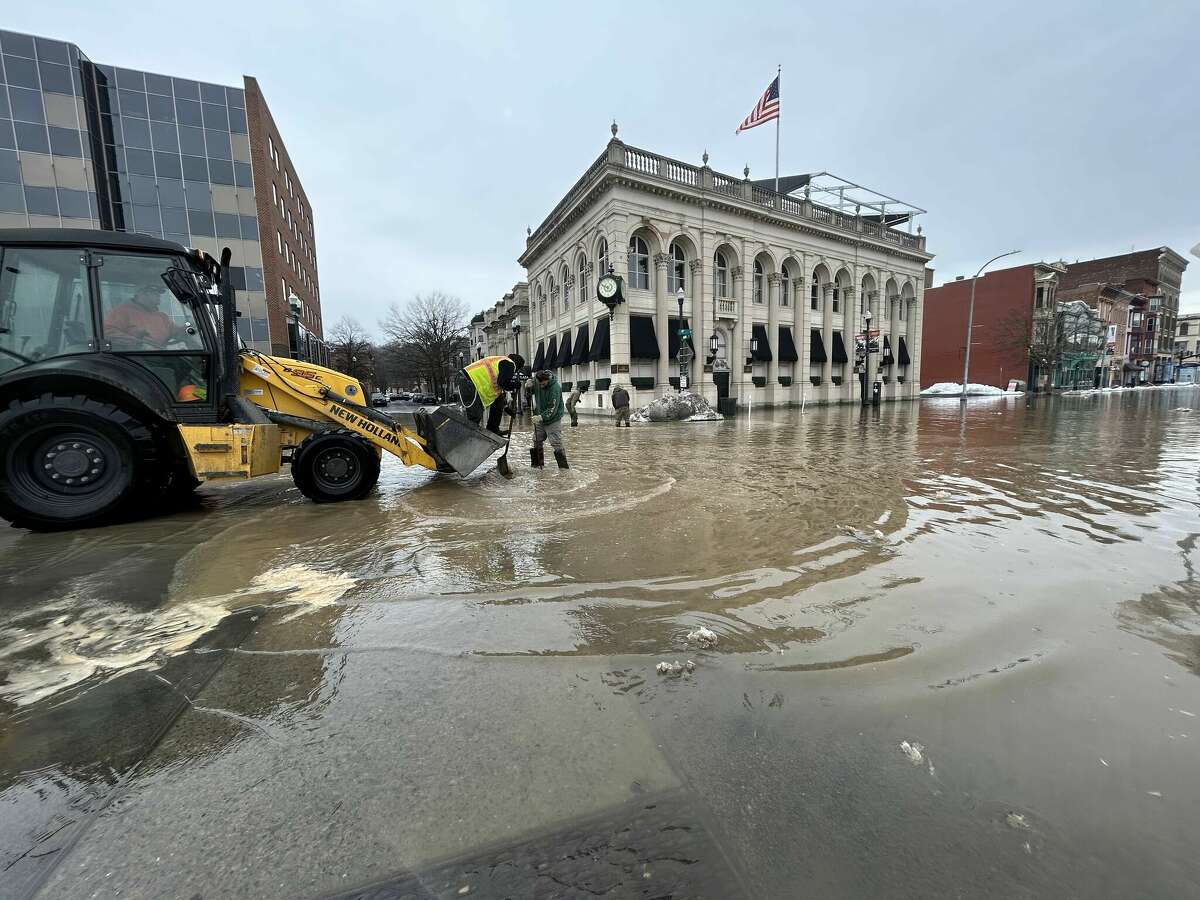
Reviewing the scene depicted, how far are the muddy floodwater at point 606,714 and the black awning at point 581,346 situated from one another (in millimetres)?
23331

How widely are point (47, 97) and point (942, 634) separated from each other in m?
46.4

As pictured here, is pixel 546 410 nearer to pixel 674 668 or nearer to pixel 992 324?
pixel 674 668

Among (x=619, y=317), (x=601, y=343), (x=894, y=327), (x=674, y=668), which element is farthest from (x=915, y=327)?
(x=674, y=668)

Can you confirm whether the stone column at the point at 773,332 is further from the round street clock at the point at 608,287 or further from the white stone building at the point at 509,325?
the white stone building at the point at 509,325

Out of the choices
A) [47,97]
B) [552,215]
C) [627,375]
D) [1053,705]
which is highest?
[47,97]

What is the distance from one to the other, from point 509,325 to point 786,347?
24.1 m

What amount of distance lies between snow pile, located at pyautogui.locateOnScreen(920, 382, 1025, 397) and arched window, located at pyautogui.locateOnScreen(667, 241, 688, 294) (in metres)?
30.7

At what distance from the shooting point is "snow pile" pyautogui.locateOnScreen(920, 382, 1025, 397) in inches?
1780

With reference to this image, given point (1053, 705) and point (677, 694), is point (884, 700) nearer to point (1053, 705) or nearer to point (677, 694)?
point (1053, 705)

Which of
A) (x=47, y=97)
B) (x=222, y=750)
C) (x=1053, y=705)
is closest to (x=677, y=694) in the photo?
(x=1053, y=705)

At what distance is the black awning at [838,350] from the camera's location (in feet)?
113

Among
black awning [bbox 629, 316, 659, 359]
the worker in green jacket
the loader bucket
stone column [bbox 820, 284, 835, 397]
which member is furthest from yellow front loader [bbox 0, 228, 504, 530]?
stone column [bbox 820, 284, 835, 397]

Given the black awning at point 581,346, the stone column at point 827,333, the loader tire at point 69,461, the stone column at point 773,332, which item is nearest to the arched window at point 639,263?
the black awning at point 581,346

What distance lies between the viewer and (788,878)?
148 cm
